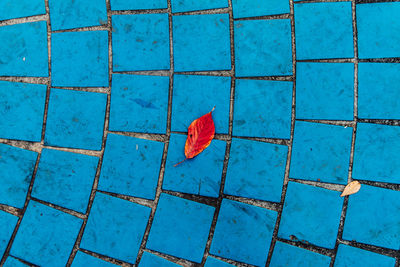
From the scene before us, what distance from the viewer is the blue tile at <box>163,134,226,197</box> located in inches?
84.4

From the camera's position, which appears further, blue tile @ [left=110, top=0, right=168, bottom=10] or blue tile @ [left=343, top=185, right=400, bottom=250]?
blue tile @ [left=110, top=0, right=168, bottom=10]

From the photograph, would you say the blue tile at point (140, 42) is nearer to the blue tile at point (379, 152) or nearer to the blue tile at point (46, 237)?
the blue tile at point (46, 237)

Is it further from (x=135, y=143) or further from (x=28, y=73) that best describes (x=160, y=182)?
(x=28, y=73)

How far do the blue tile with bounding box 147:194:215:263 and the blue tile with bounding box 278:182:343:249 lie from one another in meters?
0.61

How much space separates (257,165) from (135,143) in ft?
3.26

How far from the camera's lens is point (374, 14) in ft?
7.00

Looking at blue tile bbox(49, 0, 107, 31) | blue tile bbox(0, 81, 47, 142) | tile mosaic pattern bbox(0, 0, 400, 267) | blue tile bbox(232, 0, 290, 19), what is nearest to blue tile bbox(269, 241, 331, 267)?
tile mosaic pattern bbox(0, 0, 400, 267)

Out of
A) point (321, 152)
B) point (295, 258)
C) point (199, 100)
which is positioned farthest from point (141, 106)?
point (295, 258)

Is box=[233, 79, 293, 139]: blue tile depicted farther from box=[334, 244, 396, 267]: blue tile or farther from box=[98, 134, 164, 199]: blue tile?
box=[334, 244, 396, 267]: blue tile

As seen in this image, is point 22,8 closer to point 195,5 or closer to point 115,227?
point 195,5

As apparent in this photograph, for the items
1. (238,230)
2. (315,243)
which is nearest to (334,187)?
(315,243)

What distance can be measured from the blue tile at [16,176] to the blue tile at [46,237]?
0.59 ft

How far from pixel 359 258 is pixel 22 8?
11.1ft

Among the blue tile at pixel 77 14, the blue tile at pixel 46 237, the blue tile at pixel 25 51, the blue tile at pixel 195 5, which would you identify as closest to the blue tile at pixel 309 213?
the blue tile at pixel 195 5
